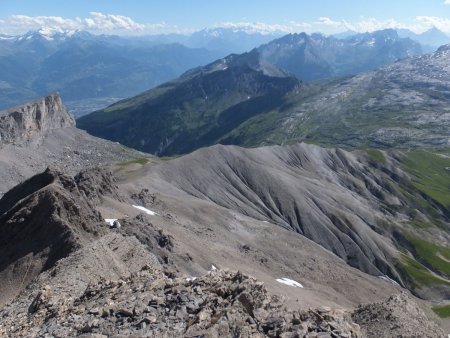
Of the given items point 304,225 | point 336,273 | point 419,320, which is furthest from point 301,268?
point 419,320

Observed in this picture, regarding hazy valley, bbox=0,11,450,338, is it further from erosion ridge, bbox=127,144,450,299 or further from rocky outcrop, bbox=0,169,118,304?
erosion ridge, bbox=127,144,450,299

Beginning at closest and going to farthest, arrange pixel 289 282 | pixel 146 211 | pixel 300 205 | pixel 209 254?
1. pixel 209 254
2. pixel 289 282
3. pixel 146 211
4. pixel 300 205

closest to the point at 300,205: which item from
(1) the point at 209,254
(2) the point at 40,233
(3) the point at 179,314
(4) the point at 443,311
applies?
(4) the point at 443,311

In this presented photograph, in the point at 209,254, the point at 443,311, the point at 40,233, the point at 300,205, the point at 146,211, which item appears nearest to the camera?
the point at 40,233

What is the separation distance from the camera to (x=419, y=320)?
142 feet

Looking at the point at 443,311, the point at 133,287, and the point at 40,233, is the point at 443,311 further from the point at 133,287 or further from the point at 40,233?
the point at 133,287

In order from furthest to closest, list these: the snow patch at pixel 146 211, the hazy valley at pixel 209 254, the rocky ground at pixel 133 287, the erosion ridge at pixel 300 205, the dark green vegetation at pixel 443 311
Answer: the erosion ridge at pixel 300 205, the dark green vegetation at pixel 443 311, the snow patch at pixel 146 211, the hazy valley at pixel 209 254, the rocky ground at pixel 133 287

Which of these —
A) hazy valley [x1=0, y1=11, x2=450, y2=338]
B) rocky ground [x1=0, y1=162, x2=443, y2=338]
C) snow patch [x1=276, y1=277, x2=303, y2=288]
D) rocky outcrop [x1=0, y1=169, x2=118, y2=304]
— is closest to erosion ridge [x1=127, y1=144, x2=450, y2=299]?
hazy valley [x1=0, y1=11, x2=450, y2=338]

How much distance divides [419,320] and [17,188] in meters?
55.8

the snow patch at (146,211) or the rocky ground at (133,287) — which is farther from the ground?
the rocky ground at (133,287)

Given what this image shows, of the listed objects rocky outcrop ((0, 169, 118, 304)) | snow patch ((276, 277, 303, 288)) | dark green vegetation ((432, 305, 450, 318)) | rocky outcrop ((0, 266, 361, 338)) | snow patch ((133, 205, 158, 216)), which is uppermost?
rocky outcrop ((0, 266, 361, 338))

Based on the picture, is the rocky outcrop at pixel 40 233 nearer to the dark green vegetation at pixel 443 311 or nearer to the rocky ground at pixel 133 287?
the rocky ground at pixel 133 287

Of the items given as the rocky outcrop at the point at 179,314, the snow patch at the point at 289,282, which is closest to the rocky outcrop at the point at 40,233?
the rocky outcrop at the point at 179,314

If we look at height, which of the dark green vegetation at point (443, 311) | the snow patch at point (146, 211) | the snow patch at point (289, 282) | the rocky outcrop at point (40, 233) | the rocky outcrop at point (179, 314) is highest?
the rocky outcrop at point (179, 314)
